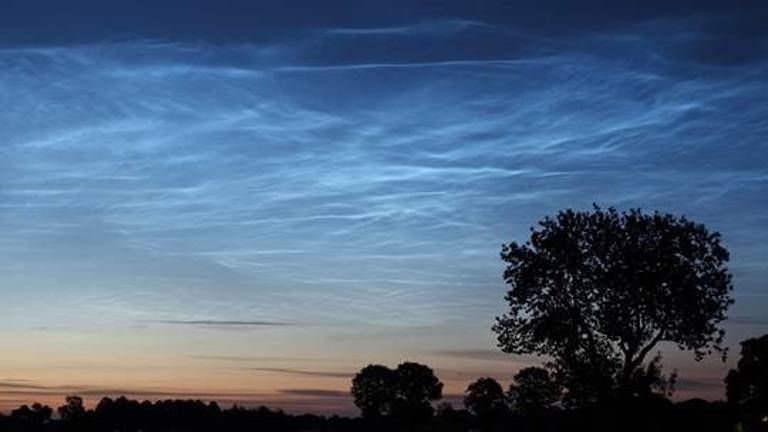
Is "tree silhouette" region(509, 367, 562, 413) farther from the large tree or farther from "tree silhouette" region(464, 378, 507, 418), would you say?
the large tree

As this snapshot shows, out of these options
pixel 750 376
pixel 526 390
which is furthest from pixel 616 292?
pixel 526 390

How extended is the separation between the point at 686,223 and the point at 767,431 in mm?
13370

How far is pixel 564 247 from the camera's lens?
186ft

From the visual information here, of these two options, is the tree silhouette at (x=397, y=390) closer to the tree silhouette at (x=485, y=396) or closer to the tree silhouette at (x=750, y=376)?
the tree silhouette at (x=485, y=396)

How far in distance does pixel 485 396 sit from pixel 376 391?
23091 millimetres

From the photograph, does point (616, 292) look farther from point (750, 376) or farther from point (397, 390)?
point (397, 390)

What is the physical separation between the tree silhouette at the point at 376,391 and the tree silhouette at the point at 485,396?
18120 mm

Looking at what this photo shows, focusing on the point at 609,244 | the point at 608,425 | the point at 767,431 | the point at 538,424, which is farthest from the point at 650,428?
the point at 538,424

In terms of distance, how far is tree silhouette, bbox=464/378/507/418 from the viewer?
188 metres

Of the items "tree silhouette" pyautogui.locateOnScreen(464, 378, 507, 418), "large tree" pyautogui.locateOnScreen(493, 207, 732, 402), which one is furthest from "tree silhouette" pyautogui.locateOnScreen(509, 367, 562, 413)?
"large tree" pyautogui.locateOnScreen(493, 207, 732, 402)

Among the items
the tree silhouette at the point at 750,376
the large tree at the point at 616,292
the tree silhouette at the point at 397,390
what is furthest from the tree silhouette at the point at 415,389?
the large tree at the point at 616,292

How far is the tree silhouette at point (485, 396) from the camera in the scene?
187875 mm

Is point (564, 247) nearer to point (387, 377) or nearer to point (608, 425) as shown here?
point (608, 425)

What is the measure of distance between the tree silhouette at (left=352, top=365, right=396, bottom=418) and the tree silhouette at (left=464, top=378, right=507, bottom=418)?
18.1 metres
